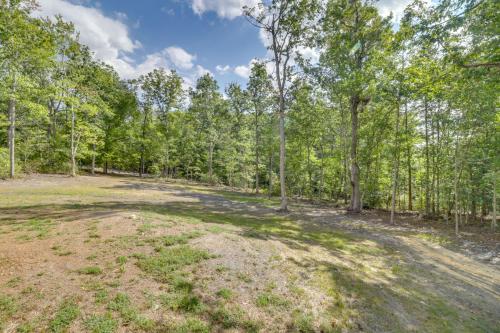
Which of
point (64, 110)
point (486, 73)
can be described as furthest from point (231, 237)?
point (64, 110)

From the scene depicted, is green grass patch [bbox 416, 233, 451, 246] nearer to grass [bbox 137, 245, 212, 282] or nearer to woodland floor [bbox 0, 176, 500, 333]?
woodland floor [bbox 0, 176, 500, 333]

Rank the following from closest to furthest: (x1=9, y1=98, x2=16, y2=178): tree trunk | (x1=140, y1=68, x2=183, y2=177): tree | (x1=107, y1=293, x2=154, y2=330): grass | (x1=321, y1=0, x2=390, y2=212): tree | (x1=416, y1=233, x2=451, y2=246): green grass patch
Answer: (x1=107, y1=293, x2=154, y2=330): grass → (x1=416, y1=233, x2=451, y2=246): green grass patch → (x1=321, y1=0, x2=390, y2=212): tree → (x1=9, y1=98, x2=16, y2=178): tree trunk → (x1=140, y1=68, x2=183, y2=177): tree

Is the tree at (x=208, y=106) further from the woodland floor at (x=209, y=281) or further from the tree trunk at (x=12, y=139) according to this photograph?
the woodland floor at (x=209, y=281)

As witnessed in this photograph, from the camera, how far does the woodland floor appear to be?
155 inches

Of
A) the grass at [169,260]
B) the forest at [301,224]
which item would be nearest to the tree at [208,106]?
the forest at [301,224]

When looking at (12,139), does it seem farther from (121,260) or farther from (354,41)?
(354,41)

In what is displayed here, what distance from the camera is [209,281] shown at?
5.04 metres

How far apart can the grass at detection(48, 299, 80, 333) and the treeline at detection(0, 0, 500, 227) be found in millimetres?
10030

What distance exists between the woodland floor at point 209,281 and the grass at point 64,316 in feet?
0.05

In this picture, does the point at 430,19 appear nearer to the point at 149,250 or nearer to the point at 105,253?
the point at 149,250

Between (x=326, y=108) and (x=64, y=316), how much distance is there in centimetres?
2327

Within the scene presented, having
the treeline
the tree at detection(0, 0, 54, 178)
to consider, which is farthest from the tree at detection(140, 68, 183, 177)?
the tree at detection(0, 0, 54, 178)

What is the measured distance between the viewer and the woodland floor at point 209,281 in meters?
3.94

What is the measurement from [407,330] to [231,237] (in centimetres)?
477
